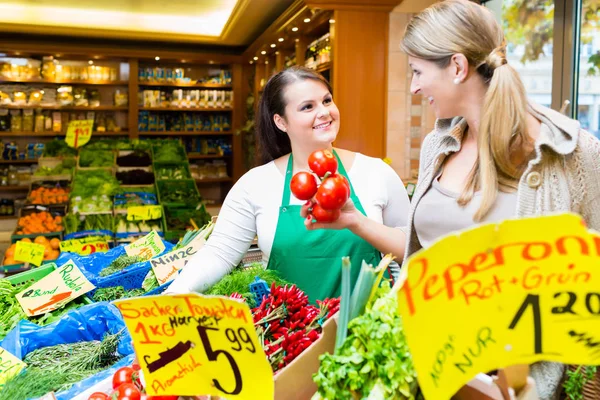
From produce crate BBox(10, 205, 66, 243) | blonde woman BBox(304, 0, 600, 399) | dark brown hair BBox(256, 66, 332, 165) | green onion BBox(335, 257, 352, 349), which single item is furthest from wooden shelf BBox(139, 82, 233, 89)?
green onion BBox(335, 257, 352, 349)

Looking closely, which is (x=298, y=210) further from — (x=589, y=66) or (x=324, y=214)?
(x=589, y=66)

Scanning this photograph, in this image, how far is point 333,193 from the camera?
155 cm

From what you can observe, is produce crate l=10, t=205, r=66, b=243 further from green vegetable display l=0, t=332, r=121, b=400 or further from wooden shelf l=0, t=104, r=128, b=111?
green vegetable display l=0, t=332, r=121, b=400

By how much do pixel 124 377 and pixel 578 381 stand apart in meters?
0.97

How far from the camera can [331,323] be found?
1056 millimetres

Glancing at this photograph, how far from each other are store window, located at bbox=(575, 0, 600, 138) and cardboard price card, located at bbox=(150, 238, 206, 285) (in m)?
2.55

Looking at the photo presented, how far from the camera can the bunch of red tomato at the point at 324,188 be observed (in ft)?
5.09

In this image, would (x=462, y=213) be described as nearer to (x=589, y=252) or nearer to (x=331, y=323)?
(x=331, y=323)

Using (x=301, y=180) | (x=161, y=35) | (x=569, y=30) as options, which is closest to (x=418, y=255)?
(x=301, y=180)

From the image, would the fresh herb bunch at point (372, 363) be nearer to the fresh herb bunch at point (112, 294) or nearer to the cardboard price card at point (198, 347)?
the cardboard price card at point (198, 347)

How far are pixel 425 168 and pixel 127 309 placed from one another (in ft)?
3.14

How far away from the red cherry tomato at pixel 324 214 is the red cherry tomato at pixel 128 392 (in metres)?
0.63

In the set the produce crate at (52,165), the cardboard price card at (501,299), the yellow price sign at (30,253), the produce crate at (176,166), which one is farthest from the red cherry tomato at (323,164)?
the produce crate at (52,165)

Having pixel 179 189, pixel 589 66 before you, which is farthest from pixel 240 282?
pixel 179 189
